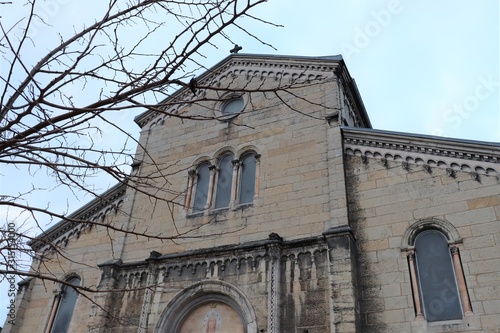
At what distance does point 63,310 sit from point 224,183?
6035mm

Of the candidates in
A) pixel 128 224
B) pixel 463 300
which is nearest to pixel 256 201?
pixel 128 224

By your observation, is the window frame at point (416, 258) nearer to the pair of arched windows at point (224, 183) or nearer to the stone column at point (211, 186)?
the pair of arched windows at point (224, 183)

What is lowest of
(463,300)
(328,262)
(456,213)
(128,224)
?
(463,300)

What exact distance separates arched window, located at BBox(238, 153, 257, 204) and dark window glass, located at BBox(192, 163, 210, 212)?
46.4 inches

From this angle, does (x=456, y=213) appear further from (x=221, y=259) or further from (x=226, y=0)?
(x=226, y=0)

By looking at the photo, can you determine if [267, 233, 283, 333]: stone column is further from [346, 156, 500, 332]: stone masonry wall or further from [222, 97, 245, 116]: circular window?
[222, 97, 245, 116]: circular window

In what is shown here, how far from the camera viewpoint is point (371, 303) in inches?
345

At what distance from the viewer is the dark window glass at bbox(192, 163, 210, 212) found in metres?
12.4

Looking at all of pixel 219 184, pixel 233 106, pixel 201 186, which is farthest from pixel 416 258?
pixel 233 106

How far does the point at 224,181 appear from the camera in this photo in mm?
12461

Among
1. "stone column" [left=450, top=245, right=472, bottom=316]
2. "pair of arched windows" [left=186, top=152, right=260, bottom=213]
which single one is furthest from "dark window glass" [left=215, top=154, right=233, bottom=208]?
"stone column" [left=450, top=245, right=472, bottom=316]

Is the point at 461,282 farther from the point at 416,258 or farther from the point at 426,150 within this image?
the point at 426,150

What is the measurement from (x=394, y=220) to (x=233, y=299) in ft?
13.7

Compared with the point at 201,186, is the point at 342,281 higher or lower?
lower
